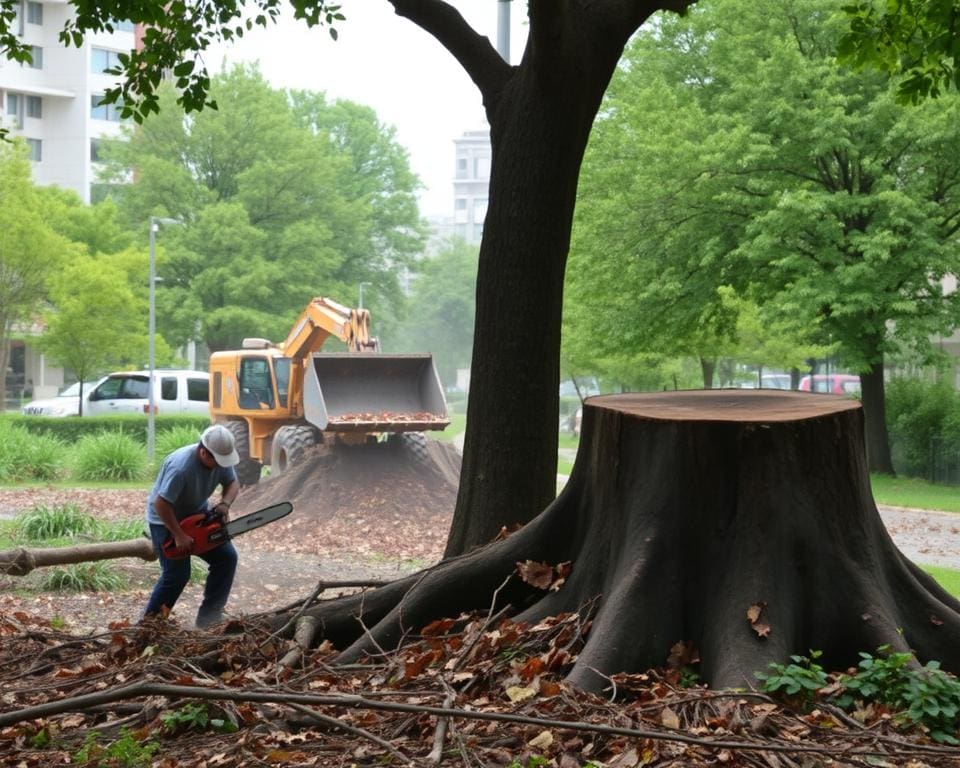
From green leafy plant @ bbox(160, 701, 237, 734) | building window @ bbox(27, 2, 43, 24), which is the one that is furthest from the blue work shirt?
building window @ bbox(27, 2, 43, 24)

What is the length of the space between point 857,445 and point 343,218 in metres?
50.0

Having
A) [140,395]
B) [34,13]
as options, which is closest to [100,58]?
[34,13]

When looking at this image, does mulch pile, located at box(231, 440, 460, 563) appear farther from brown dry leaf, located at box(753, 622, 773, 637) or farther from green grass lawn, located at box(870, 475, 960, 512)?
brown dry leaf, located at box(753, 622, 773, 637)

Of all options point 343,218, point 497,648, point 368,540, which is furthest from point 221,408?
point 343,218

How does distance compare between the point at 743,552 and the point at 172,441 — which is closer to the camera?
the point at 743,552

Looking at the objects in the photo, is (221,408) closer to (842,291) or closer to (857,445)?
(842,291)

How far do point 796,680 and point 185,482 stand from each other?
5707mm

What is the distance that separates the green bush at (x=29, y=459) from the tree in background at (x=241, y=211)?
70.3 feet

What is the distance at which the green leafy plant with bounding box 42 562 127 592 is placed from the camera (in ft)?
40.3

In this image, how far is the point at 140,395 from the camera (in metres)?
37.2

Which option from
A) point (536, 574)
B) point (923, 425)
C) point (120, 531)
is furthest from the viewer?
point (923, 425)

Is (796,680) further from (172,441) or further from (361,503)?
(172,441)

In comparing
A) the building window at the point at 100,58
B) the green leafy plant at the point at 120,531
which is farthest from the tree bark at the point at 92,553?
the building window at the point at 100,58

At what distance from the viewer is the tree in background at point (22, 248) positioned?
3656 centimetres
